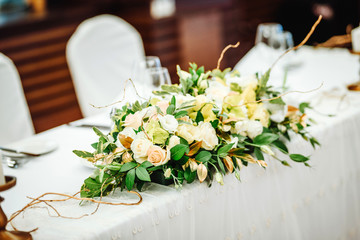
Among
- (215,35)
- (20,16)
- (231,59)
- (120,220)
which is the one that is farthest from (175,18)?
(120,220)

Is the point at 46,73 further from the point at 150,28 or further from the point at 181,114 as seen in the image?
the point at 181,114

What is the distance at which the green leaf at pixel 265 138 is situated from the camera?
4.02ft

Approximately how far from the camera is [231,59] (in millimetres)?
5070

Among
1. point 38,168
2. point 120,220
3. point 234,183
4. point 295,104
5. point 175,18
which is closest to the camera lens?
point 120,220

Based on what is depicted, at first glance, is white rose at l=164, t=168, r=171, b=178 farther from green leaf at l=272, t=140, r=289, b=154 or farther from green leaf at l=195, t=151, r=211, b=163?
green leaf at l=272, t=140, r=289, b=154

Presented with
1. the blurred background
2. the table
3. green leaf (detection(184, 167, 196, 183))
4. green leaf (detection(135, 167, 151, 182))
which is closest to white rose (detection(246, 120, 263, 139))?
the table

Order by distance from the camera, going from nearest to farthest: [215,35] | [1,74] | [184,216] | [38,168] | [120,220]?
[120,220] → [184,216] → [38,168] → [1,74] → [215,35]

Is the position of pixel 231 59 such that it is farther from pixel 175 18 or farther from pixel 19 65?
pixel 19 65

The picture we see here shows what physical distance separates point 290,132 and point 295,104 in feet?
0.59

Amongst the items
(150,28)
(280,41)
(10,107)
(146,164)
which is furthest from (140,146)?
(150,28)

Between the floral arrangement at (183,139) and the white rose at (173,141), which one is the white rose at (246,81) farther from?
the white rose at (173,141)

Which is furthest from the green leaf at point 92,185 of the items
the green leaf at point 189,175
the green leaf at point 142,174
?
the green leaf at point 189,175

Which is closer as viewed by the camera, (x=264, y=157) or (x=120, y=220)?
(x=120, y=220)

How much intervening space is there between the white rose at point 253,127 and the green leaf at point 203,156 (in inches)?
6.8
